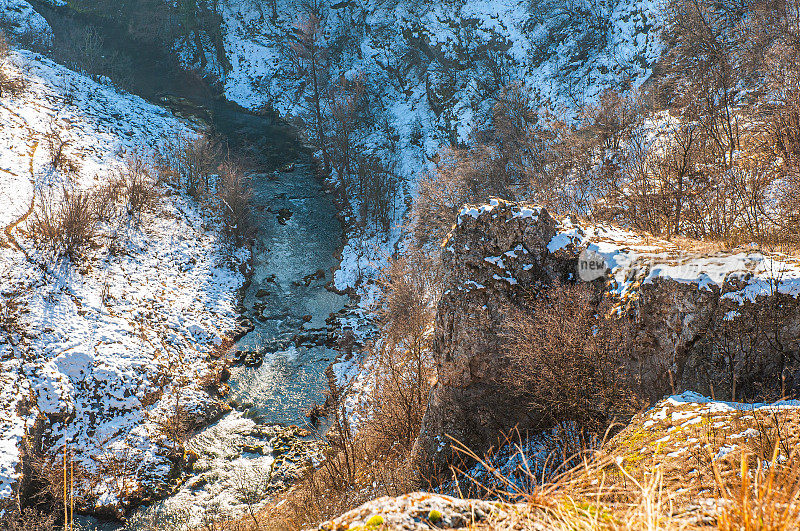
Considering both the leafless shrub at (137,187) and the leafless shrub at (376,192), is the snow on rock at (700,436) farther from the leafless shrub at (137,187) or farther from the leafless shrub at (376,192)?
the leafless shrub at (137,187)

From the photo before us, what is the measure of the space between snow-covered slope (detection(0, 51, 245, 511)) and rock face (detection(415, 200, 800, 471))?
12243mm

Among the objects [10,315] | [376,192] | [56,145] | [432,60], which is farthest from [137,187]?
[432,60]

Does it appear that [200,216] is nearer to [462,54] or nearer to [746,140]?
[462,54]

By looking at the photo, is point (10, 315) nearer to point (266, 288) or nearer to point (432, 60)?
point (266, 288)

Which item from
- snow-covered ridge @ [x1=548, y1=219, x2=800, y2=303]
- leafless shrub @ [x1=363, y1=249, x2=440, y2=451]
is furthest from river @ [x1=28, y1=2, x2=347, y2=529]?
snow-covered ridge @ [x1=548, y1=219, x2=800, y2=303]

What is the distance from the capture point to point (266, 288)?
2570cm

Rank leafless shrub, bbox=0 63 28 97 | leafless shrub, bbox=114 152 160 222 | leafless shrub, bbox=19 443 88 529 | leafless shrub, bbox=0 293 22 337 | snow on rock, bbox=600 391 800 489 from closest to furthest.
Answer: snow on rock, bbox=600 391 800 489, leafless shrub, bbox=19 443 88 529, leafless shrub, bbox=0 293 22 337, leafless shrub, bbox=114 152 160 222, leafless shrub, bbox=0 63 28 97

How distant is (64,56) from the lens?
3697 centimetres

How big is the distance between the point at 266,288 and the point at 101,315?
8289mm

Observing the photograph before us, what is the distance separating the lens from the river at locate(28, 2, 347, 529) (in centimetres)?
1642

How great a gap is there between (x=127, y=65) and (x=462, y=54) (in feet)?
97.1

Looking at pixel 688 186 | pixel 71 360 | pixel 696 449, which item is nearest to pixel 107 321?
pixel 71 360

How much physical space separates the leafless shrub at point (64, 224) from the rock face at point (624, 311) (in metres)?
19.0

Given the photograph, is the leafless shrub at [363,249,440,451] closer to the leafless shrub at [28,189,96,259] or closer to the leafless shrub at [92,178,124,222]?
the leafless shrub at [28,189,96,259]
